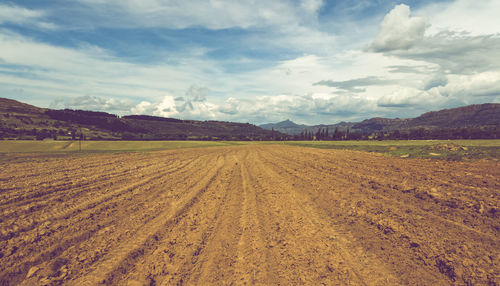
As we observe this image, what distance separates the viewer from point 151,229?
8367 millimetres

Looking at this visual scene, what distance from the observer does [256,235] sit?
7.80 metres

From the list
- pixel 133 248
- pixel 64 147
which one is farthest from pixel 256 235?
pixel 64 147

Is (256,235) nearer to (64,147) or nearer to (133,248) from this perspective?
(133,248)

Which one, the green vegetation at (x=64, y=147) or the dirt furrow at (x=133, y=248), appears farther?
the green vegetation at (x=64, y=147)

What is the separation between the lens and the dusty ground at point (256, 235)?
18.4 feet

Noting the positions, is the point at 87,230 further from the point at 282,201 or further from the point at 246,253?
A: the point at 282,201

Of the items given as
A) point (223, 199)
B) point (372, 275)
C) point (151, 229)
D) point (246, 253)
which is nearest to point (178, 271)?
point (246, 253)

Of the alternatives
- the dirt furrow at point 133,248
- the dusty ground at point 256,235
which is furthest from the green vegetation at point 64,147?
the dirt furrow at point 133,248

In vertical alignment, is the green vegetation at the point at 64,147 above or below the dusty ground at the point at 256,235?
below

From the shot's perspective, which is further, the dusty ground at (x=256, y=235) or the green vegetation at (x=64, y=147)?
the green vegetation at (x=64, y=147)

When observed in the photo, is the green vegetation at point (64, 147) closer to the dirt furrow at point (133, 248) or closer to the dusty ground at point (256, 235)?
the dusty ground at point (256, 235)

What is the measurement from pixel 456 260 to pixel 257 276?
5116 millimetres

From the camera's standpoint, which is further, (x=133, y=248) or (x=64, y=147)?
(x=64, y=147)

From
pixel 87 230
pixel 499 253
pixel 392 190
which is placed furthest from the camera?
pixel 392 190
